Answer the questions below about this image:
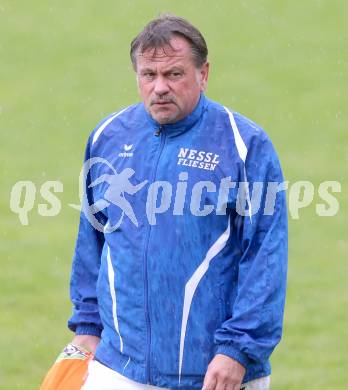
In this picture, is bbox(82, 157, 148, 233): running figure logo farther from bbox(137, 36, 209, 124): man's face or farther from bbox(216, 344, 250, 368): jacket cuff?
bbox(216, 344, 250, 368): jacket cuff

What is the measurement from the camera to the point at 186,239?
221 inches

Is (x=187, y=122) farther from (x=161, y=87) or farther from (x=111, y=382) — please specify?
(x=111, y=382)

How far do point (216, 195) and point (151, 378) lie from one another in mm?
775

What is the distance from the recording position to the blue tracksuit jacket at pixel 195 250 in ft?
18.2

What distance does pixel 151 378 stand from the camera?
18.6 ft

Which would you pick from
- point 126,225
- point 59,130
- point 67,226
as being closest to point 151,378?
point 126,225

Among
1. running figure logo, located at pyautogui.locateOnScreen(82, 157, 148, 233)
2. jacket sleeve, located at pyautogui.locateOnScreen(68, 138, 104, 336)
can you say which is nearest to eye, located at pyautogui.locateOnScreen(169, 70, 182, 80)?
running figure logo, located at pyautogui.locateOnScreen(82, 157, 148, 233)

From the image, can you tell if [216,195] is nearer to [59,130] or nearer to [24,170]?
[24,170]

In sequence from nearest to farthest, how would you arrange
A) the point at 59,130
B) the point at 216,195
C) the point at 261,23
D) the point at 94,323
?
1. the point at 216,195
2. the point at 94,323
3. the point at 59,130
4. the point at 261,23

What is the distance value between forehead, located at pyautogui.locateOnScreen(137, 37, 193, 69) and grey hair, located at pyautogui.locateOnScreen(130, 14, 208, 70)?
0.01 meters

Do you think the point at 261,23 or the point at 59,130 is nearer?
the point at 59,130

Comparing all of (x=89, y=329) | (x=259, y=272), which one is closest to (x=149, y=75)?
(x=259, y=272)

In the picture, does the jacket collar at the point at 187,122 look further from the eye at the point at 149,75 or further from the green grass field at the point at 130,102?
the green grass field at the point at 130,102

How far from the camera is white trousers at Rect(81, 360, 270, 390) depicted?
18.7 feet
